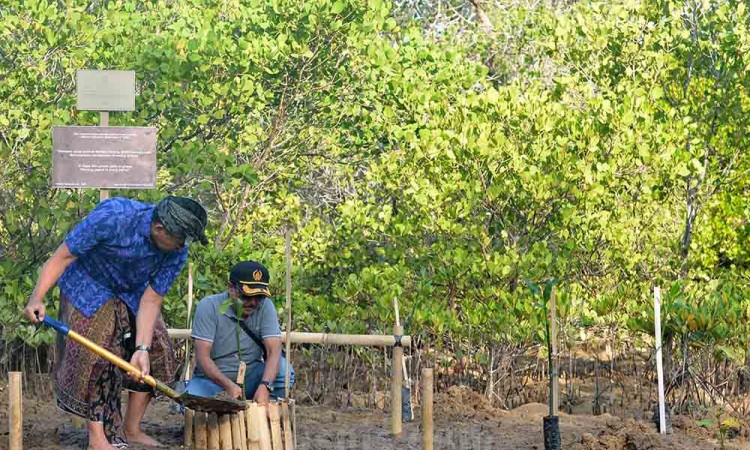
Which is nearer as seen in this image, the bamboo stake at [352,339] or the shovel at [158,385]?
the shovel at [158,385]

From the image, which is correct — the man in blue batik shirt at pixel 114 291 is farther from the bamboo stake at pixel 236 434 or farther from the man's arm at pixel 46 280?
the bamboo stake at pixel 236 434

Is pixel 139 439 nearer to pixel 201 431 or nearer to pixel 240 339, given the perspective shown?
pixel 201 431

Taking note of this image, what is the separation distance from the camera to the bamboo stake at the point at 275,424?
235 inches

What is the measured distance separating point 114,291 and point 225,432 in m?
0.85

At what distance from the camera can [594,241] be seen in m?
9.27

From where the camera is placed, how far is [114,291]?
5.96 metres

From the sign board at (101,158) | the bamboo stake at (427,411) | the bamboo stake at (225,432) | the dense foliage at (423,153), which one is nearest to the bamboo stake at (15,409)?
the bamboo stake at (225,432)

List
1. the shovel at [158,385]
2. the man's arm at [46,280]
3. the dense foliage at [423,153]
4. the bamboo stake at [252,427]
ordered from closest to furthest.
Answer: the man's arm at [46,280]
the shovel at [158,385]
the bamboo stake at [252,427]
the dense foliage at [423,153]

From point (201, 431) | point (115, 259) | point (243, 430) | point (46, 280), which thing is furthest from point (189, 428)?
point (46, 280)

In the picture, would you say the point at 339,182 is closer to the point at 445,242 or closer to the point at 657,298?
the point at 445,242

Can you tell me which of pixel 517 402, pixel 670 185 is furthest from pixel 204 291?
pixel 670 185

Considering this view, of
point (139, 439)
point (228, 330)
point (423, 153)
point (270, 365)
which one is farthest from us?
point (423, 153)

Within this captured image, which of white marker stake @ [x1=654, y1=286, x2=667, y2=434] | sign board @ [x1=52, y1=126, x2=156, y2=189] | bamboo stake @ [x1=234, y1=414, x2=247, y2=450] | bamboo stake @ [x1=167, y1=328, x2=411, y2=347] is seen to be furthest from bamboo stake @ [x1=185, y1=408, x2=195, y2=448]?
white marker stake @ [x1=654, y1=286, x2=667, y2=434]

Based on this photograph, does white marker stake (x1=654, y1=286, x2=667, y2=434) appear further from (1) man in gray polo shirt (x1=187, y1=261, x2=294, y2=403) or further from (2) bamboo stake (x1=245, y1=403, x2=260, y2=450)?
(2) bamboo stake (x1=245, y1=403, x2=260, y2=450)
